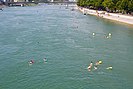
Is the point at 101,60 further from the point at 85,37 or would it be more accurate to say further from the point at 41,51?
the point at 85,37

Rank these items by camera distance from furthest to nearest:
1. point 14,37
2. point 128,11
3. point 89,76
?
point 128,11 → point 14,37 → point 89,76

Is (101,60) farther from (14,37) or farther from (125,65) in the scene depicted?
(14,37)

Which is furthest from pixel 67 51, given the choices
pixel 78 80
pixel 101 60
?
pixel 78 80

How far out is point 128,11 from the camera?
112 m

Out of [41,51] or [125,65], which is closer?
[125,65]

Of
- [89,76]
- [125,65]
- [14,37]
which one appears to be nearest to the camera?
[89,76]

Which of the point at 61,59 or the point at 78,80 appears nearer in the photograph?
the point at 78,80

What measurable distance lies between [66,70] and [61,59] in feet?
19.8

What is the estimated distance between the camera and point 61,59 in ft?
155

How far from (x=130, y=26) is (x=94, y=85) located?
55.1 metres

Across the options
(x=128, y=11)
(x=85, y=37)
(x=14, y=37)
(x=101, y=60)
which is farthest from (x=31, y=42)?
(x=128, y=11)

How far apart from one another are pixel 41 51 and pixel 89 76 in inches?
625

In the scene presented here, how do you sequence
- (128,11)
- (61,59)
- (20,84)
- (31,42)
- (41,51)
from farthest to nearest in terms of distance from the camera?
(128,11) < (31,42) < (41,51) < (61,59) < (20,84)

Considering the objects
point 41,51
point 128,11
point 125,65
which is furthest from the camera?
point 128,11
